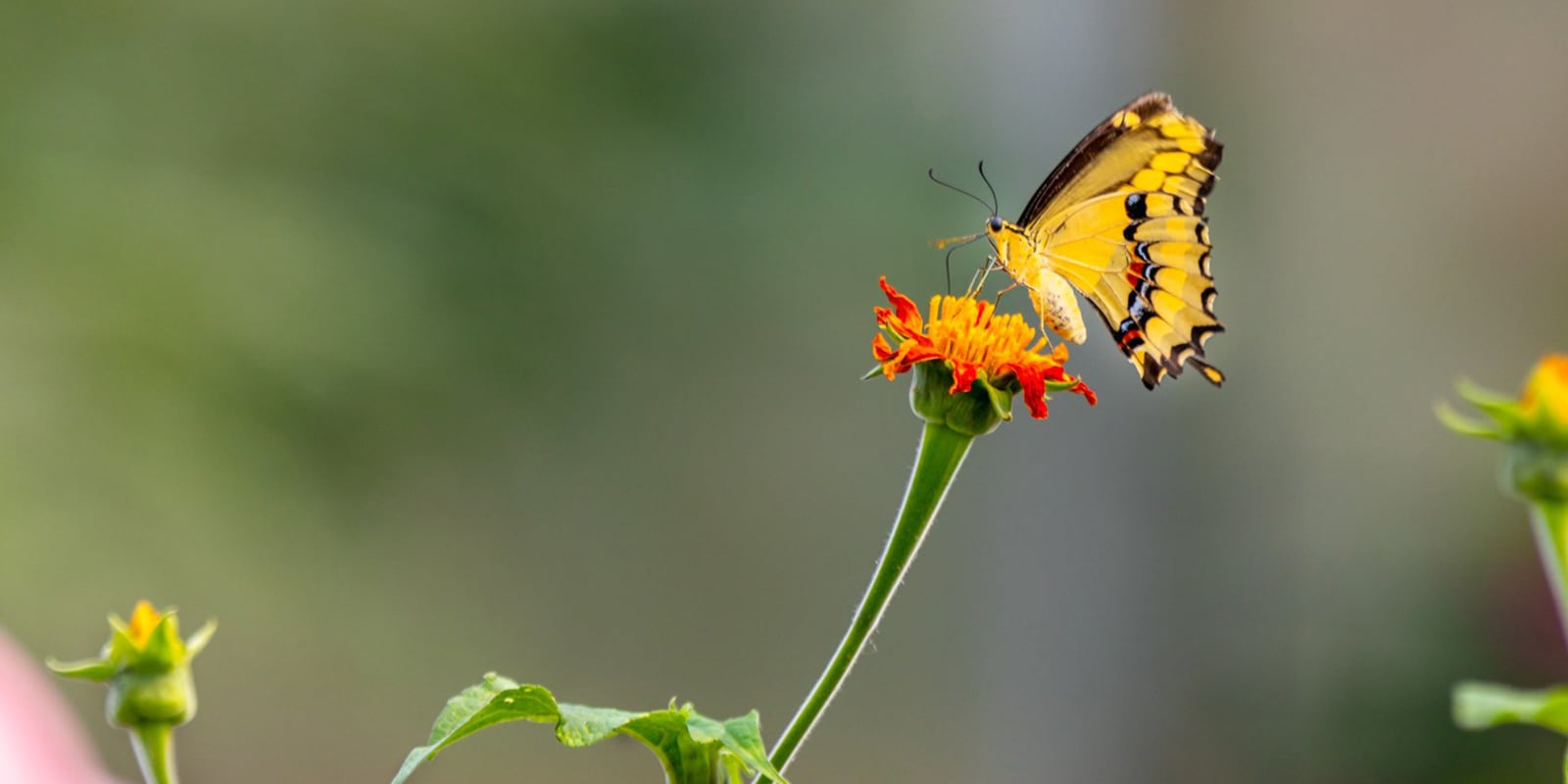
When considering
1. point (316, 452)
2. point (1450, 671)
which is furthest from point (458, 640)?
point (1450, 671)

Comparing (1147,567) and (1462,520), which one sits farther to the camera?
(1147,567)

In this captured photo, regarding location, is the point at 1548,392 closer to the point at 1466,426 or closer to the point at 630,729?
the point at 1466,426

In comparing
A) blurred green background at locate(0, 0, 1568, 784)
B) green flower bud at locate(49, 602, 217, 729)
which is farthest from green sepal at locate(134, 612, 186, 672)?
blurred green background at locate(0, 0, 1568, 784)

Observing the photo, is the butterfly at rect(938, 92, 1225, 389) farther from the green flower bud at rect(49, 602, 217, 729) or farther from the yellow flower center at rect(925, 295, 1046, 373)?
the green flower bud at rect(49, 602, 217, 729)

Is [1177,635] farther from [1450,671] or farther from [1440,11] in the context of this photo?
[1440,11]

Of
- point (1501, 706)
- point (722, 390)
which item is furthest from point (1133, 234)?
point (722, 390)

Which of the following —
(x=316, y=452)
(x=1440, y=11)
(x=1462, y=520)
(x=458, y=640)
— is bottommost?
(x=458, y=640)
